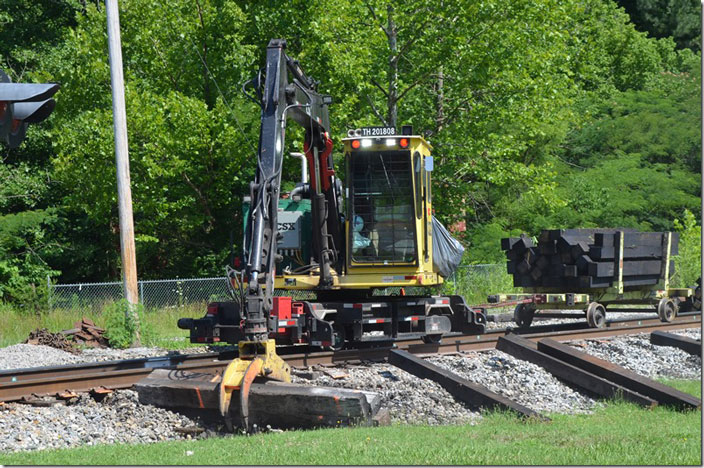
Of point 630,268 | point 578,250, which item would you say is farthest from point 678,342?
point 630,268

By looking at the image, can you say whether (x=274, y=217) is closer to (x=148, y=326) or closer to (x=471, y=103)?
(x=148, y=326)

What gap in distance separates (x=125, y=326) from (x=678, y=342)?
10.8 m

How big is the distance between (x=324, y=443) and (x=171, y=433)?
240cm

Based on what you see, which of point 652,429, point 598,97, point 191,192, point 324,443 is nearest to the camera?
point 324,443

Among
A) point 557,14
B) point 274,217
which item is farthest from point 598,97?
point 274,217

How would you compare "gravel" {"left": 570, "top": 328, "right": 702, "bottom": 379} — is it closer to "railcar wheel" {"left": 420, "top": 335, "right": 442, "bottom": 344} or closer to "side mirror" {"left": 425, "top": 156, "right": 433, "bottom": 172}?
"railcar wheel" {"left": 420, "top": 335, "right": 442, "bottom": 344}

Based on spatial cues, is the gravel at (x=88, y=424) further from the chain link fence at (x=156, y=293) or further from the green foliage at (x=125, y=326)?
the chain link fence at (x=156, y=293)

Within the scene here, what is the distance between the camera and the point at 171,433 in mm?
10164

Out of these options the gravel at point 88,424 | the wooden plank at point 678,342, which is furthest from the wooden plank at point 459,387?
the wooden plank at point 678,342

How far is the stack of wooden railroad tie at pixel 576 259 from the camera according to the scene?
18.4m

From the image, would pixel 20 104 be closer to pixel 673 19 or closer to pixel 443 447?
pixel 443 447

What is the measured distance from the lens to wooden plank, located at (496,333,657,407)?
11.5m

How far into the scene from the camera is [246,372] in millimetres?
10195

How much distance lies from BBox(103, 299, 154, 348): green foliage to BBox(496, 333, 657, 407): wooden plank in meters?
7.80
